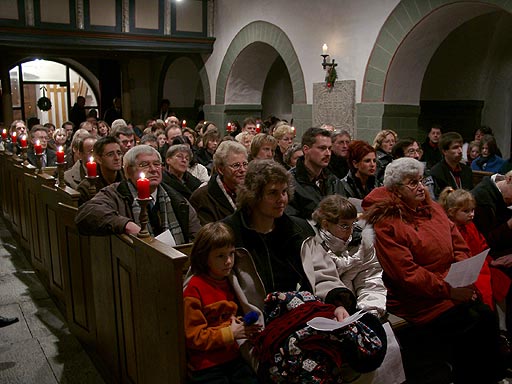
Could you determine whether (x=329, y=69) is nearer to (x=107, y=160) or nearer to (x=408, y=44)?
(x=408, y=44)

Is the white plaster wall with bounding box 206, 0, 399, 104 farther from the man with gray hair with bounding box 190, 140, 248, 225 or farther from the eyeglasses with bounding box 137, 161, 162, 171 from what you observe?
the eyeglasses with bounding box 137, 161, 162, 171

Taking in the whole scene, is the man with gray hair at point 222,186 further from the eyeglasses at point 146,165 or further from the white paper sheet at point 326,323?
the white paper sheet at point 326,323

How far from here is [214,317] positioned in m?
2.19

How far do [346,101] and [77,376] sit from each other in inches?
239

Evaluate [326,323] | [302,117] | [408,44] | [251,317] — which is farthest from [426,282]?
[302,117]

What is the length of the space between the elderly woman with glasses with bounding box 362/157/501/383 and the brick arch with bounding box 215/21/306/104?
6182mm

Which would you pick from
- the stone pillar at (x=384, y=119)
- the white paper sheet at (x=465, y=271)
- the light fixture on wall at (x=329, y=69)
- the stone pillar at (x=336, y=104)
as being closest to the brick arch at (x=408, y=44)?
the stone pillar at (x=384, y=119)

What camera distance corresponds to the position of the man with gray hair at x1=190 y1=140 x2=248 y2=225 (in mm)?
3361

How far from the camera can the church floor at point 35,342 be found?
3.17 metres

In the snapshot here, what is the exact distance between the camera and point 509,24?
26.5 feet

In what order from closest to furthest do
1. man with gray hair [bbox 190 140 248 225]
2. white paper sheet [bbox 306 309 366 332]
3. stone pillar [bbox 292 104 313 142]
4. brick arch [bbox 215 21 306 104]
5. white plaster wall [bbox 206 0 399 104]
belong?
white paper sheet [bbox 306 309 366 332], man with gray hair [bbox 190 140 248 225], white plaster wall [bbox 206 0 399 104], stone pillar [bbox 292 104 313 142], brick arch [bbox 215 21 306 104]

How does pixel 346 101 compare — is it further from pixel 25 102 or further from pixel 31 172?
pixel 25 102

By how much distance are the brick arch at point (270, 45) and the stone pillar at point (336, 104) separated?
472 millimetres

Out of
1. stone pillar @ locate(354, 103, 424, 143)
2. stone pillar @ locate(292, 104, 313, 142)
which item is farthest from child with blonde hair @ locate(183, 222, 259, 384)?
stone pillar @ locate(292, 104, 313, 142)
